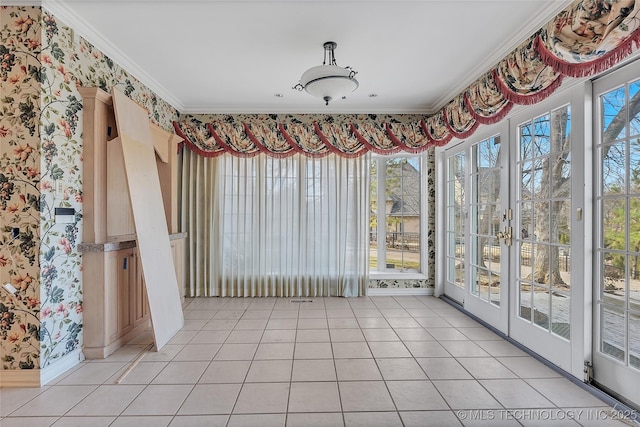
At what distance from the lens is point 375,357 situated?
101 inches

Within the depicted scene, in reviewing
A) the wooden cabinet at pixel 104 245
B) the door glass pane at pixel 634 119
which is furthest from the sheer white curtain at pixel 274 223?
the door glass pane at pixel 634 119

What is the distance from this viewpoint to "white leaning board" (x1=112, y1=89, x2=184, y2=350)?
2.70 metres

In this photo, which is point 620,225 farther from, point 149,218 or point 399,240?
point 149,218

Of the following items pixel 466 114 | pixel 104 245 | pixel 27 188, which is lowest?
pixel 104 245

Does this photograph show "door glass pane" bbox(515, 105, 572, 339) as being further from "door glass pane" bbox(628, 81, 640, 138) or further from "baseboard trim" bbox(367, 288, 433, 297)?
"baseboard trim" bbox(367, 288, 433, 297)

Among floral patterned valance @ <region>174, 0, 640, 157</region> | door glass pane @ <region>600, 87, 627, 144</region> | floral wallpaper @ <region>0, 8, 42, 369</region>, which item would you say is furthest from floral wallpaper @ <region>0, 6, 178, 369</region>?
door glass pane @ <region>600, 87, 627, 144</region>

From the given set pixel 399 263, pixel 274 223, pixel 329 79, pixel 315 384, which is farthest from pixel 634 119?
pixel 274 223

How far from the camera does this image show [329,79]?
2525mm

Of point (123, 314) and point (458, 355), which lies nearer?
point (458, 355)

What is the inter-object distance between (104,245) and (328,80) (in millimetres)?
2261

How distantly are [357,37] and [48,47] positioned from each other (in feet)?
7.55

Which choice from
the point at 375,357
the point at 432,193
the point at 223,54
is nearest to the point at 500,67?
the point at 432,193

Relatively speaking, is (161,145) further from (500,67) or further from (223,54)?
(500,67)

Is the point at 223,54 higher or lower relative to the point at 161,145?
higher
